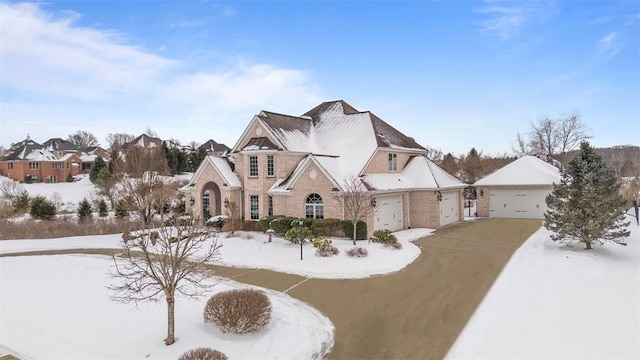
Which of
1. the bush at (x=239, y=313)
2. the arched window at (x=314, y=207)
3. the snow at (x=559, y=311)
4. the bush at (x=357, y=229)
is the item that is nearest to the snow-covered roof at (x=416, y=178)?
the bush at (x=357, y=229)

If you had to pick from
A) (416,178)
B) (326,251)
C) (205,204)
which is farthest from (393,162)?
(205,204)

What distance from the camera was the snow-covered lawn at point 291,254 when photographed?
14141 mm

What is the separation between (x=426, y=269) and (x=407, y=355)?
684 centimetres

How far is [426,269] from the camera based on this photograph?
14250 millimetres

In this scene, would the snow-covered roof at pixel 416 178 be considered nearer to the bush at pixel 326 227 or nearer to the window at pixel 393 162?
the window at pixel 393 162

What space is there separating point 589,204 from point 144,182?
30.3 m

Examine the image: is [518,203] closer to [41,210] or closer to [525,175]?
[525,175]

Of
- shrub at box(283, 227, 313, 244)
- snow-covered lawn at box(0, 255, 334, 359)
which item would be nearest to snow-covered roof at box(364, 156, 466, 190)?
shrub at box(283, 227, 313, 244)

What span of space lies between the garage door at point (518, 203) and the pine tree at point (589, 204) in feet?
39.5

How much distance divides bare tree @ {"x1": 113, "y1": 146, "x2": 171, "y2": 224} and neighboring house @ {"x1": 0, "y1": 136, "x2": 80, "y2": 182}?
30.2 metres

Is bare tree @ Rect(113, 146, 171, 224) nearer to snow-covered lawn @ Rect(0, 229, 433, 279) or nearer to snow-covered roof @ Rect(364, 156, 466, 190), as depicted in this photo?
snow-covered lawn @ Rect(0, 229, 433, 279)

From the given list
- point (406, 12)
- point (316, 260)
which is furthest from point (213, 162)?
point (406, 12)

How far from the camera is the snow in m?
8.00

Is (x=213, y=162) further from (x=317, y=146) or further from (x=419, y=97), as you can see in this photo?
(x=419, y=97)
